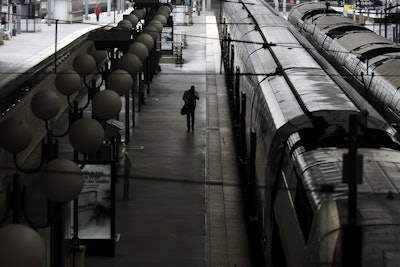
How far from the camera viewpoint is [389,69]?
1786 centimetres

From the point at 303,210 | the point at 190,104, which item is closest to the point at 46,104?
the point at 303,210

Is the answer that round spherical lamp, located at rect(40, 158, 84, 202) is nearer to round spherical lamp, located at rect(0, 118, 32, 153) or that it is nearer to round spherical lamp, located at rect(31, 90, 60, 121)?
round spherical lamp, located at rect(0, 118, 32, 153)

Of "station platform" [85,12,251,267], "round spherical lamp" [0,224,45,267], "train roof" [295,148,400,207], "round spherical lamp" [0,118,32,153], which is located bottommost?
"station platform" [85,12,251,267]

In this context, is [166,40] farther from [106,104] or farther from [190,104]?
[106,104]

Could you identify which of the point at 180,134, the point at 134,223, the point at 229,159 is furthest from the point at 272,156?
the point at 180,134

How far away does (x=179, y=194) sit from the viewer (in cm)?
1992

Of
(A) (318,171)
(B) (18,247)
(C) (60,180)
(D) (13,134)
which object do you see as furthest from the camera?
(D) (13,134)

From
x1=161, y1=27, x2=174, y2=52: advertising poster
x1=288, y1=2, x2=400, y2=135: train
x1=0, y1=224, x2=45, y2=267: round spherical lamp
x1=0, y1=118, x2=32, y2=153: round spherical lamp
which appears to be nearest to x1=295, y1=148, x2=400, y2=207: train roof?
x1=0, y1=224, x2=45, y2=267: round spherical lamp

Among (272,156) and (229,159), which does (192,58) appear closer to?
(229,159)

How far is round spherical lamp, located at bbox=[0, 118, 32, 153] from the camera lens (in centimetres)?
1048

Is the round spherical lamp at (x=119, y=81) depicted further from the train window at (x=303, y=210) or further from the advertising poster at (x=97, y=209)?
the train window at (x=303, y=210)

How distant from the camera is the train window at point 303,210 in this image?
369 inches

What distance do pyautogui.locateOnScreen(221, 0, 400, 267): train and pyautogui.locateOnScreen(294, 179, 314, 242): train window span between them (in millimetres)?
11

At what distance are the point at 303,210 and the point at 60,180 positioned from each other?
2153 millimetres
